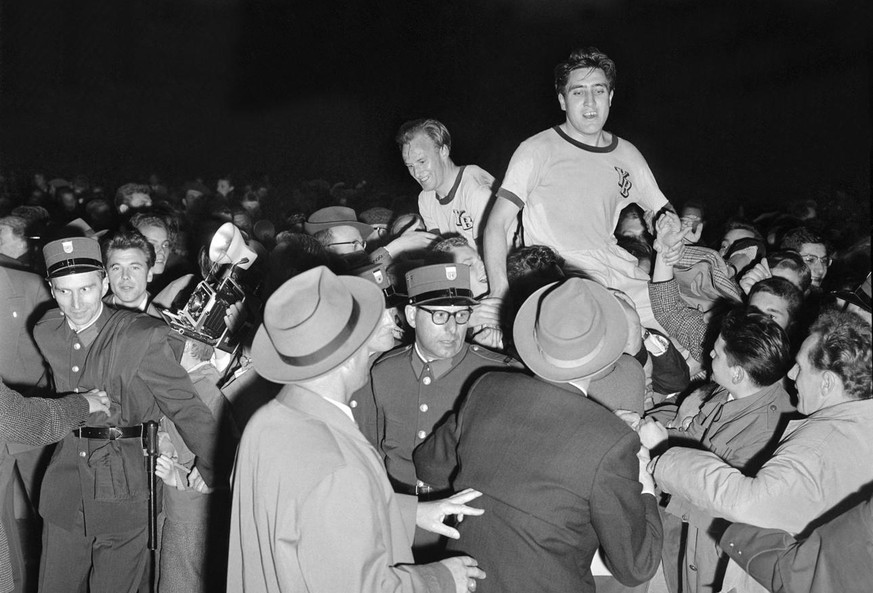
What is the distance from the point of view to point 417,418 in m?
3.22

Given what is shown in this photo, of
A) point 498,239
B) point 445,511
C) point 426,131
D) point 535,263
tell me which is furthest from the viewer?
point 426,131

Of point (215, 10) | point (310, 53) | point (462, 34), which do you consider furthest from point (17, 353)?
point (215, 10)

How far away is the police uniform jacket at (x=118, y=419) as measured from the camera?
3.50m

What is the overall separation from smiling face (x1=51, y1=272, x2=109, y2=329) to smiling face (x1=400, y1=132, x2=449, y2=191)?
5.88 ft

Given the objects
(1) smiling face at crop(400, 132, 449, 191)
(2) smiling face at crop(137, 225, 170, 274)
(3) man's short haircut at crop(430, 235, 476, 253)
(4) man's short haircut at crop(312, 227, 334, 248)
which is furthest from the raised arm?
(2) smiling face at crop(137, 225, 170, 274)

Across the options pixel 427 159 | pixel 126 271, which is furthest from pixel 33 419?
pixel 427 159

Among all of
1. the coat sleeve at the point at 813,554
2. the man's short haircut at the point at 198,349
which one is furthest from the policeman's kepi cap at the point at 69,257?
the coat sleeve at the point at 813,554

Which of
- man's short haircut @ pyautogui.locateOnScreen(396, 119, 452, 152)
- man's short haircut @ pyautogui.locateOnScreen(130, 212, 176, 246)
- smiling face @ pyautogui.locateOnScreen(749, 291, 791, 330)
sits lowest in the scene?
smiling face @ pyautogui.locateOnScreen(749, 291, 791, 330)

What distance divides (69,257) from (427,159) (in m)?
1.94

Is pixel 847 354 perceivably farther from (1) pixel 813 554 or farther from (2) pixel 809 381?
(1) pixel 813 554

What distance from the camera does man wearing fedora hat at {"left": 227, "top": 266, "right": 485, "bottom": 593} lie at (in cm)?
205

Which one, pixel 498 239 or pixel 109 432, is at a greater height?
pixel 498 239

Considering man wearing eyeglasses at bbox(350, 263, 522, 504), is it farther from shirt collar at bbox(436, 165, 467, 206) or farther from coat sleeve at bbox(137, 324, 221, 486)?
shirt collar at bbox(436, 165, 467, 206)

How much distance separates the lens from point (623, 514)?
227 centimetres
